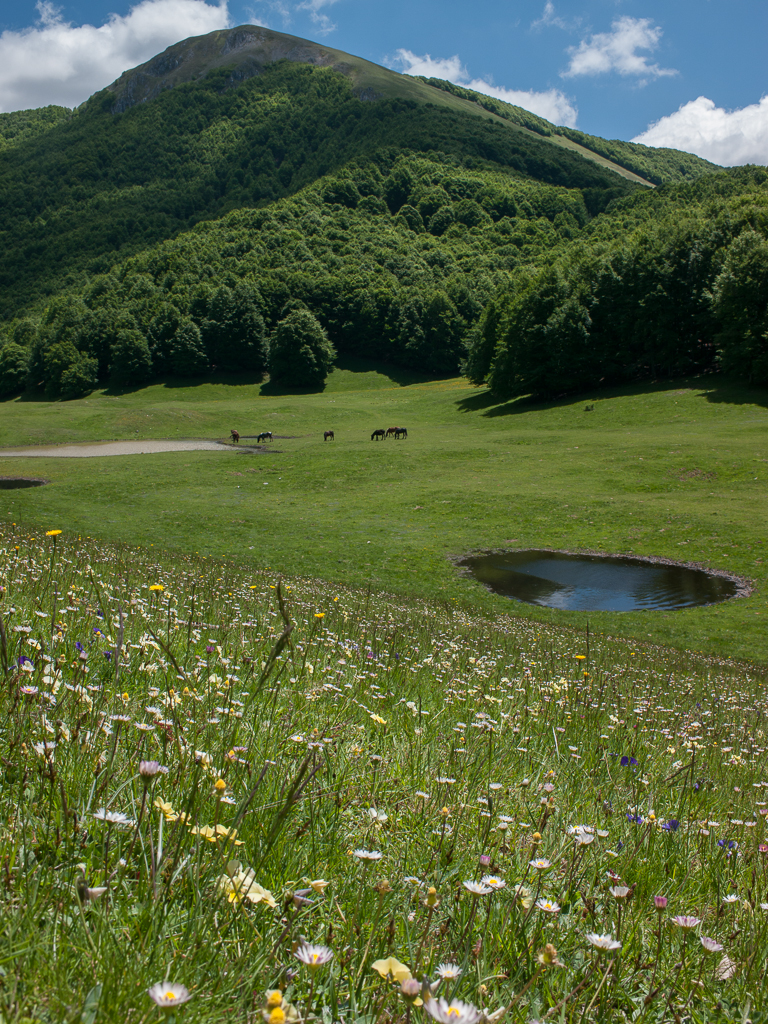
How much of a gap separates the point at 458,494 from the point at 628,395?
116ft

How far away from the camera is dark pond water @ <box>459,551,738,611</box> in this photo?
69.5 feet

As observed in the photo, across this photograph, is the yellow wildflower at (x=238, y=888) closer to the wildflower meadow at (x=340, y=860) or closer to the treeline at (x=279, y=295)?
the wildflower meadow at (x=340, y=860)

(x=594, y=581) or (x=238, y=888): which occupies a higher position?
(x=238, y=888)

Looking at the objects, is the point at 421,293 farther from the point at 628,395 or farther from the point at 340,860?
the point at 340,860

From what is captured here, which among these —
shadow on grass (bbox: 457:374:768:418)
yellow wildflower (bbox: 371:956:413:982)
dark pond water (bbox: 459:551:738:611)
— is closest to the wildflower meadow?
yellow wildflower (bbox: 371:956:413:982)

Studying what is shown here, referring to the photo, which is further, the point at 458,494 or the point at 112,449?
the point at 112,449

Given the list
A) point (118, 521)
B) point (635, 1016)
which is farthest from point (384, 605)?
point (118, 521)

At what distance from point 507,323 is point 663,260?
18009mm

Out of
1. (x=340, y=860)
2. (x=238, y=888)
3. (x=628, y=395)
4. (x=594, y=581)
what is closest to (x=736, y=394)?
(x=628, y=395)

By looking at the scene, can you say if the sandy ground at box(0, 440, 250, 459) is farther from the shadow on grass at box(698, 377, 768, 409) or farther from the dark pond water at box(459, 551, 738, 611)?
the shadow on grass at box(698, 377, 768, 409)

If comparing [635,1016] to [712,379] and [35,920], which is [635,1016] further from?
[712,379]

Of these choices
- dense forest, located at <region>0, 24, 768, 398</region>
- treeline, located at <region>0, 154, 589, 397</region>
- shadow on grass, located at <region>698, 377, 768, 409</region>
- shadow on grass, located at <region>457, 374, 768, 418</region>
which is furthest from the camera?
treeline, located at <region>0, 154, 589, 397</region>

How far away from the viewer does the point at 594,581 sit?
23516mm

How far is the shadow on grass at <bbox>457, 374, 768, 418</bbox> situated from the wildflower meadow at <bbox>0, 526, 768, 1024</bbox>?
5958 cm
